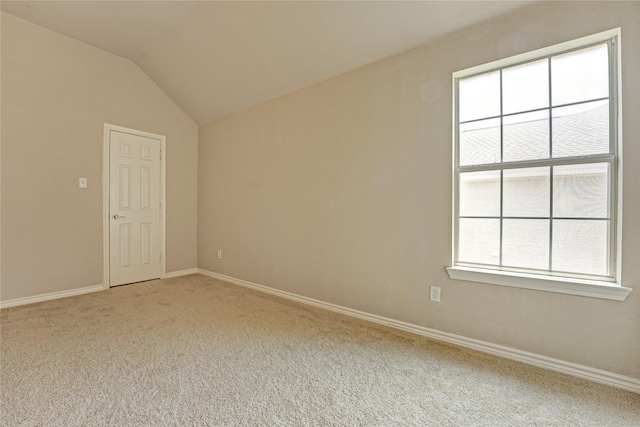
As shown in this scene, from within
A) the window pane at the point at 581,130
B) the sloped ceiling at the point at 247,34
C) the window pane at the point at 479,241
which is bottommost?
the window pane at the point at 479,241

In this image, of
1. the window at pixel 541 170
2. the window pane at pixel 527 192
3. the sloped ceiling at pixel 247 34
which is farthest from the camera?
the sloped ceiling at pixel 247 34

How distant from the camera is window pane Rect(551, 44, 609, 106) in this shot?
6.05ft

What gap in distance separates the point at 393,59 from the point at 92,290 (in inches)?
168

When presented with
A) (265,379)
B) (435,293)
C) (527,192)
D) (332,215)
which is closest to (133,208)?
(332,215)

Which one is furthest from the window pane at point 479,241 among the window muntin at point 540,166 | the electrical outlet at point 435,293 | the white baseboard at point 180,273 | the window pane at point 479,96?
the white baseboard at point 180,273

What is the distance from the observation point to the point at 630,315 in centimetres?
171

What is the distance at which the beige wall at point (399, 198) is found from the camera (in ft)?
5.82

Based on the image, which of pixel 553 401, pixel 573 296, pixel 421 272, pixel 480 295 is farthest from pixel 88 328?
pixel 573 296

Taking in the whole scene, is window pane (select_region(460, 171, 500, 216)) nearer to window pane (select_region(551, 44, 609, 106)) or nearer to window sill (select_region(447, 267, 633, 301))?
window sill (select_region(447, 267, 633, 301))

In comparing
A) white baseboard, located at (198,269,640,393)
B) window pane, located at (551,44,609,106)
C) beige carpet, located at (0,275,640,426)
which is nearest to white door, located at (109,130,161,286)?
beige carpet, located at (0,275,640,426)

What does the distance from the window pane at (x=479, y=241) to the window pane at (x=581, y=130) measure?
0.64 meters

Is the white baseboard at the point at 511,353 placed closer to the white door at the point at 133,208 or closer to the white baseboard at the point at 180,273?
the white baseboard at the point at 180,273

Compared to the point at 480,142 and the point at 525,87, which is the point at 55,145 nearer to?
the point at 480,142

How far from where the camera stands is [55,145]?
3318 mm
